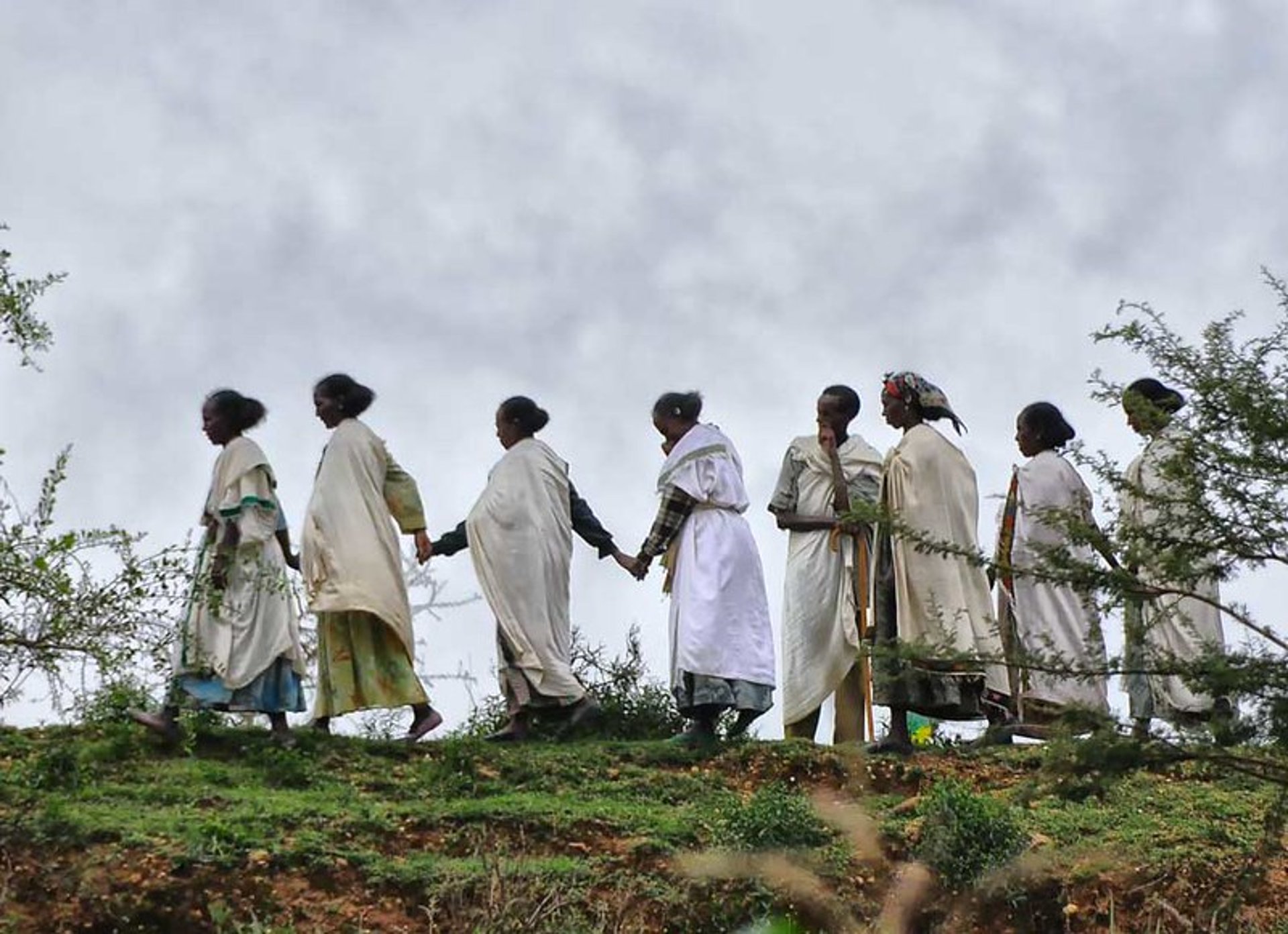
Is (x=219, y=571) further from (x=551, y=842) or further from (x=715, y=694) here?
(x=551, y=842)

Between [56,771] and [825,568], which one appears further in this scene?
[825,568]

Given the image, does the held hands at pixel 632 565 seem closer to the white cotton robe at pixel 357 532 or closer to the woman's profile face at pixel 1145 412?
the white cotton robe at pixel 357 532

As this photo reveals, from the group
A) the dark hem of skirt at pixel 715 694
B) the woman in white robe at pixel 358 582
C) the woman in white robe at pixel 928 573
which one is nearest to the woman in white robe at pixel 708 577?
the dark hem of skirt at pixel 715 694

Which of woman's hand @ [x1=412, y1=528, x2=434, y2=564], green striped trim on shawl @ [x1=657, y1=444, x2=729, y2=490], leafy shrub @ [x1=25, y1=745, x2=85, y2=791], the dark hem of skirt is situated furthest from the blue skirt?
green striped trim on shawl @ [x1=657, y1=444, x2=729, y2=490]

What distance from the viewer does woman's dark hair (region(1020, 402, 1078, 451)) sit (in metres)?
14.6

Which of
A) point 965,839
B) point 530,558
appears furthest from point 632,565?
point 965,839

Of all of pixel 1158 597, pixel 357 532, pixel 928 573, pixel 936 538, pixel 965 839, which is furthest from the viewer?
pixel 357 532

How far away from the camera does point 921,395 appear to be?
14.3 meters

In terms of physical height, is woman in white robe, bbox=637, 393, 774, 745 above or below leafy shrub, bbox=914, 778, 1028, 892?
above

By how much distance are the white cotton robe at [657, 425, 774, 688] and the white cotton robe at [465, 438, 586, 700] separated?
0.65m

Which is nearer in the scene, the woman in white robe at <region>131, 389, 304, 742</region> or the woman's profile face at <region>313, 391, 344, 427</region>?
the woman in white robe at <region>131, 389, 304, 742</region>

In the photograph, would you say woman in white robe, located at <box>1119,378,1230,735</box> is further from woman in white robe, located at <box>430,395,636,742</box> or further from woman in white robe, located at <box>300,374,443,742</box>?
woman in white robe, located at <box>300,374,443,742</box>

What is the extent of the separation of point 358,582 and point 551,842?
312cm

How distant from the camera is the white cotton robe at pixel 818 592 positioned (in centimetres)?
1452
